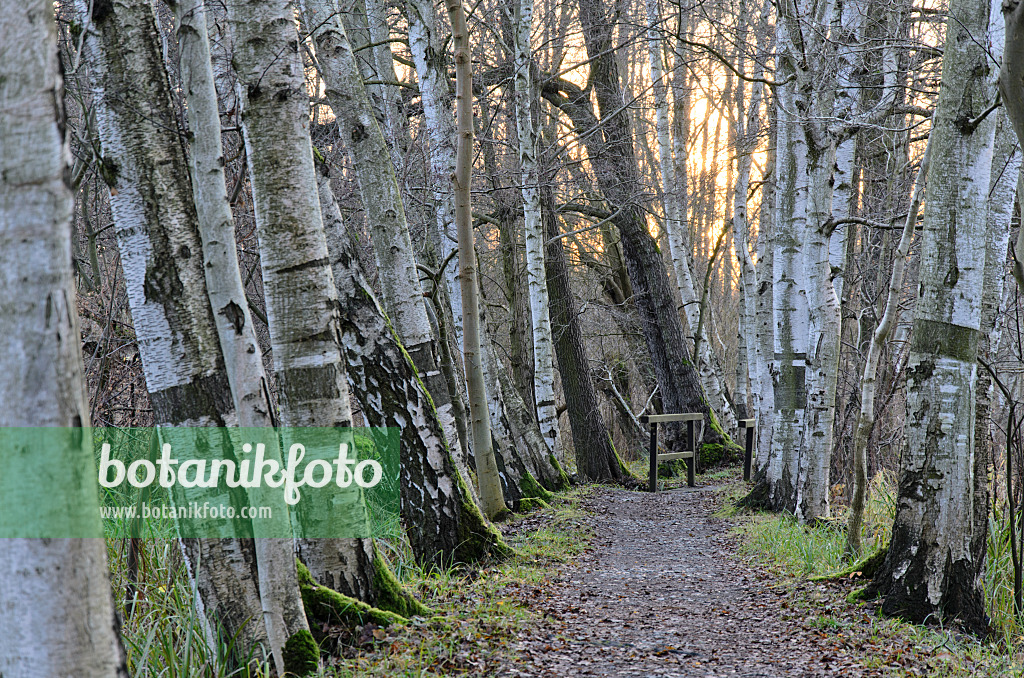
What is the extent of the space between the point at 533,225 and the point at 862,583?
21.2 feet

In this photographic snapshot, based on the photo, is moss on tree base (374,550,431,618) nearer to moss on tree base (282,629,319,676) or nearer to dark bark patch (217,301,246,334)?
moss on tree base (282,629,319,676)

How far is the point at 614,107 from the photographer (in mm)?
13891

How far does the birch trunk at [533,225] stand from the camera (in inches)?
400

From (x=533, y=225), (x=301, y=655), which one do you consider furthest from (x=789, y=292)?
(x=301, y=655)

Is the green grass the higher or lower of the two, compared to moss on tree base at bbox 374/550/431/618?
lower

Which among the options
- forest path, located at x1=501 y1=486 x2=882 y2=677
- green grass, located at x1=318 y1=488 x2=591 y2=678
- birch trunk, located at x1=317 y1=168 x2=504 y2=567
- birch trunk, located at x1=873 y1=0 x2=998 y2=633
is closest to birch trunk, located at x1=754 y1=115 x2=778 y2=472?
forest path, located at x1=501 y1=486 x2=882 y2=677

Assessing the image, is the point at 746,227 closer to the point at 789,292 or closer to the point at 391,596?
the point at 789,292

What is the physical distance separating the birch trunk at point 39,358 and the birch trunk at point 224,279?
1.53 metres

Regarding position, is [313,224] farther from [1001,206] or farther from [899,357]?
[899,357]

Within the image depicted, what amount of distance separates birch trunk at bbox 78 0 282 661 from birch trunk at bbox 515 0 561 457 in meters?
6.16

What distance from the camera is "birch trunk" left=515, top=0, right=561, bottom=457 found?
10.1 m

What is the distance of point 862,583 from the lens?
5613 mm

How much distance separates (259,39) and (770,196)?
12.2 m

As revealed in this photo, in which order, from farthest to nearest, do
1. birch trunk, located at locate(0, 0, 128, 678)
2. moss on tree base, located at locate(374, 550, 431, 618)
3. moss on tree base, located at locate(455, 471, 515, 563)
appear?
moss on tree base, located at locate(455, 471, 515, 563) → moss on tree base, located at locate(374, 550, 431, 618) → birch trunk, located at locate(0, 0, 128, 678)
